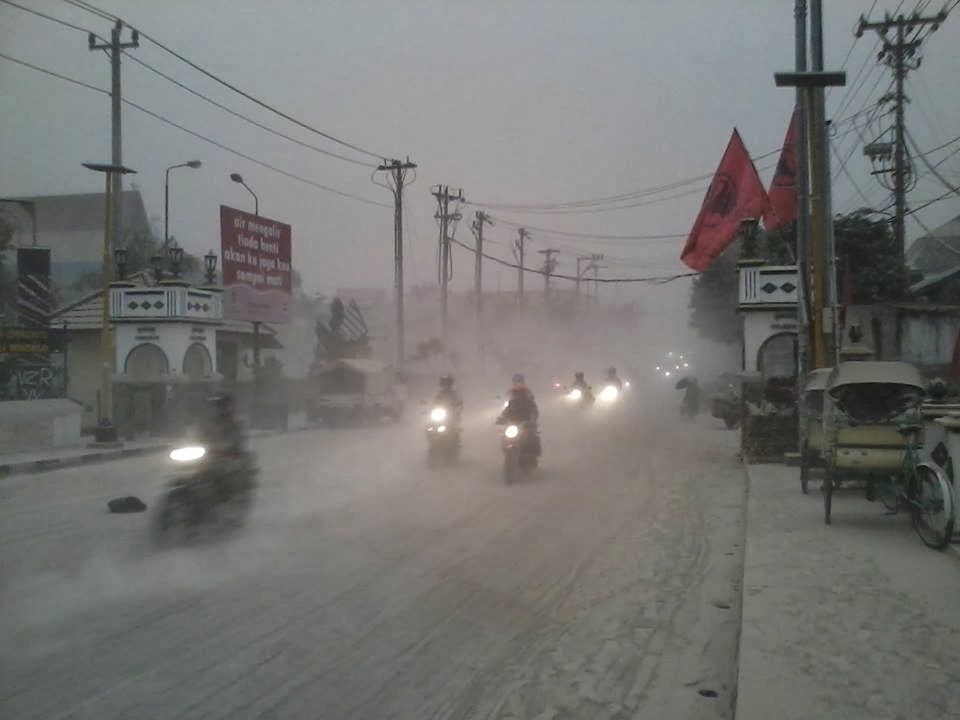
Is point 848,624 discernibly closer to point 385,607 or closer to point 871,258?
point 385,607

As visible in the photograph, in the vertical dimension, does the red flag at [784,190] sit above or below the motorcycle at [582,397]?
above

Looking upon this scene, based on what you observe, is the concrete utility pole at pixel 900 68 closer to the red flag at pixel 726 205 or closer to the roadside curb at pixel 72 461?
the red flag at pixel 726 205

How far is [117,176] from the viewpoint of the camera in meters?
28.7

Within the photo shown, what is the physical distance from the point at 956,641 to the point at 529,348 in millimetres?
61731

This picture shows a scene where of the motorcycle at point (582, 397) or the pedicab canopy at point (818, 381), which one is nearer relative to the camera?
the pedicab canopy at point (818, 381)

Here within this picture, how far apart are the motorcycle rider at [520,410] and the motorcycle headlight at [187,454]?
6177mm

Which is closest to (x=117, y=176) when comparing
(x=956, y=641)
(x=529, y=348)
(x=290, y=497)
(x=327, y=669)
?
(x=290, y=497)

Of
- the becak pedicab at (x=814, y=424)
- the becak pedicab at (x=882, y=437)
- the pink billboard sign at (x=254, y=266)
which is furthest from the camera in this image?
the pink billboard sign at (x=254, y=266)

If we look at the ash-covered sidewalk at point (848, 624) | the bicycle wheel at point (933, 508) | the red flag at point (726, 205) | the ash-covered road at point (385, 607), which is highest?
the red flag at point (726, 205)

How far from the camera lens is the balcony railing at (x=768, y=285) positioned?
2108 centimetres

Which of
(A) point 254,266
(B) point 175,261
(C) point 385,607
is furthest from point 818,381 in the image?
(A) point 254,266

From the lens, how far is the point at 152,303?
26.6 m

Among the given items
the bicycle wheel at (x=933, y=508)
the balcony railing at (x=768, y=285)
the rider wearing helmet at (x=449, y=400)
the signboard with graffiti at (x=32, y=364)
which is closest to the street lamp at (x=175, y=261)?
the signboard with graffiti at (x=32, y=364)

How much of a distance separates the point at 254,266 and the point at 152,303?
521 cm
